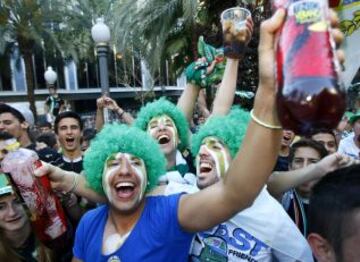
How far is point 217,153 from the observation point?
2.30 metres

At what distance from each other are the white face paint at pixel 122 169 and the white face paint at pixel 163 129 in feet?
2.82

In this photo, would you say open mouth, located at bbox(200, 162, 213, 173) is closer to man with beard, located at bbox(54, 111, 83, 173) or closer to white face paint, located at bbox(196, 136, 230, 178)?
white face paint, located at bbox(196, 136, 230, 178)

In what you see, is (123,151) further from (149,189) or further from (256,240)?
(256,240)

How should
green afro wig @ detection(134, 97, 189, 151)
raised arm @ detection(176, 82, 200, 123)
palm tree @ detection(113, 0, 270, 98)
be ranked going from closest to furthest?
green afro wig @ detection(134, 97, 189, 151) < raised arm @ detection(176, 82, 200, 123) < palm tree @ detection(113, 0, 270, 98)

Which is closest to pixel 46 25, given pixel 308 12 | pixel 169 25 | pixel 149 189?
pixel 169 25

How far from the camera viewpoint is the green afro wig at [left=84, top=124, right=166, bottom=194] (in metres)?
2.10

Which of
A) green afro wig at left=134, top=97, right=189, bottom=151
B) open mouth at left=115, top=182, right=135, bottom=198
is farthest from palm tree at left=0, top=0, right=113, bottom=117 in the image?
open mouth at left=115, top=182, right=135, bottom=198

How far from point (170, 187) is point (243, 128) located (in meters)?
0.60

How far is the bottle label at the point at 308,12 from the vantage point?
38.8 inches

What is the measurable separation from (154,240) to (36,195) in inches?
28.1

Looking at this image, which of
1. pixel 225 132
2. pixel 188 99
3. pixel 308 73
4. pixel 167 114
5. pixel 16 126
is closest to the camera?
pixel 308 73

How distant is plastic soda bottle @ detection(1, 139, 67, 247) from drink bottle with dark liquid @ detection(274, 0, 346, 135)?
1.48 metres

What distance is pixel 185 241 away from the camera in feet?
5.87

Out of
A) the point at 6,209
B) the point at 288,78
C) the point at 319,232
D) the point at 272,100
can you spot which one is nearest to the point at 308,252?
the point at 319,232
